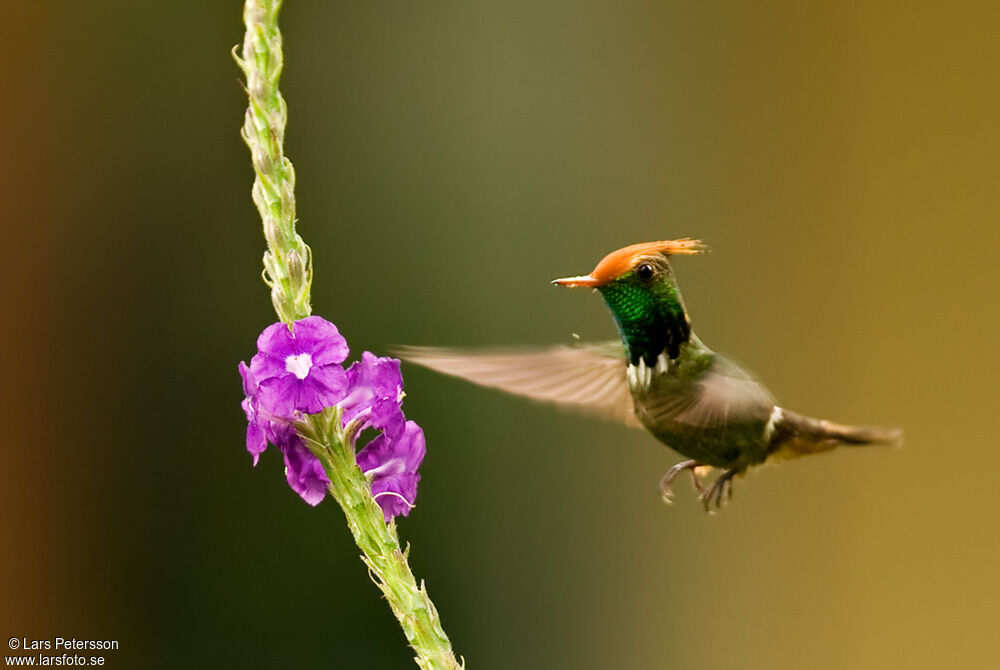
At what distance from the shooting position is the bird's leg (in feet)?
5.68

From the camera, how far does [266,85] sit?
1112 millimetres

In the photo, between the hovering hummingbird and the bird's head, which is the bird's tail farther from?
the bird's head

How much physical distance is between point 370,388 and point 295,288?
134mm

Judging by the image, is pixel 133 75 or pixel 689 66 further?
pixel 689 66

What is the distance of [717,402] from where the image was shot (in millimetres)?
1625

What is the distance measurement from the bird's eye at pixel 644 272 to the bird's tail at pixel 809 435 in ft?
1.12

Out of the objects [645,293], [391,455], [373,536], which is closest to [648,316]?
[645,293]

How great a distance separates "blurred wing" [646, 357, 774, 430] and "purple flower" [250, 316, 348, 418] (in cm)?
70

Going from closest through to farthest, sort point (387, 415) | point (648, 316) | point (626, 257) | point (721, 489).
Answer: point (387, 415) → point (626, 257) → point (648, 316) → point (721, 489)

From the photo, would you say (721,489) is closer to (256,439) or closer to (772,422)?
(772,422)

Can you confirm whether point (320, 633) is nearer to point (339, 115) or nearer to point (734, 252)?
point (339, 115)

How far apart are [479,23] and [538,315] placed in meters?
1.24

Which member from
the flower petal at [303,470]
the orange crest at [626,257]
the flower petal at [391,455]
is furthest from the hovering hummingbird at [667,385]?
the flower petal at [303,470]

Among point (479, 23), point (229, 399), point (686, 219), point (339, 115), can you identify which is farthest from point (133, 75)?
point (686, 219)
